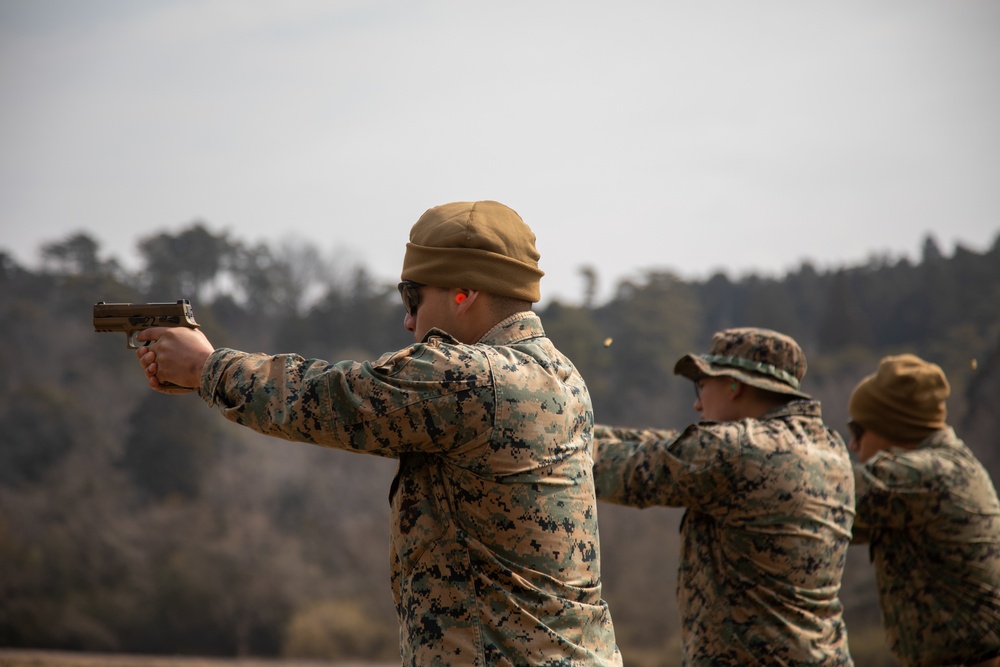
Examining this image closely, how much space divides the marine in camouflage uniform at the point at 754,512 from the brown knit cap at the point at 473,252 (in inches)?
54.9

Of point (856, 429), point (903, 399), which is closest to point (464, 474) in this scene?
point (903, 399)

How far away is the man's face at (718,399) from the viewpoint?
4.73m

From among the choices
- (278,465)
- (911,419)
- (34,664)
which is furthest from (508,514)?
(278,465)

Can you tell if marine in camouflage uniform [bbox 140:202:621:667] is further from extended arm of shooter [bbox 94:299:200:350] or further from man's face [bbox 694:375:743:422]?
man's face [bbox 694:375:743:422]

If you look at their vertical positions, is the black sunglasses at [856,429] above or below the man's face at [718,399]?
below

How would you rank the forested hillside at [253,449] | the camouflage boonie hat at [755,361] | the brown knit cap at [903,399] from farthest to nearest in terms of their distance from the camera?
the forested hillside at [253,449]
the brown knit cap at [903,399]
the camouflage boonie hat at [755,361]

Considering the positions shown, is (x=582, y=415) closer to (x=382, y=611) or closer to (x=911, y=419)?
(x=911, y=419)

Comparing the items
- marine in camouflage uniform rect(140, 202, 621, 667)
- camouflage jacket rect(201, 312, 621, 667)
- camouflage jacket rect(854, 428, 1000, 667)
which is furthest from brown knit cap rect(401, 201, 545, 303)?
camouflage jacket rect(854, 428, 1000, 667)

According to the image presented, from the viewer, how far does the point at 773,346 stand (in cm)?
473

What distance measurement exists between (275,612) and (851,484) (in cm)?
2926

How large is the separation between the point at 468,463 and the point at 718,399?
2.06 metres

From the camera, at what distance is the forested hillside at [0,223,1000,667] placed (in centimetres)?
3008

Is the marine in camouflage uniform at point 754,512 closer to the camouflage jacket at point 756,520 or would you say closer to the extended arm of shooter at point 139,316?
the camouflage jacket at point 756,520

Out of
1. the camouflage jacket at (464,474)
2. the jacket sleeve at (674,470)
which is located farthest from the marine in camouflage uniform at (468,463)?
the jacket sleeve at (674,470)
